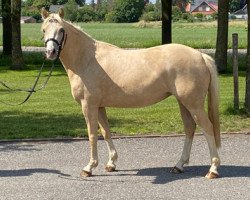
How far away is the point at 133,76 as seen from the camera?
7.78 metres

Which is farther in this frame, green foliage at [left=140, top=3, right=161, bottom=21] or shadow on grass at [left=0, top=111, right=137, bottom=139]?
green foliage at [left=140, top=3, right=161, bottom=21]

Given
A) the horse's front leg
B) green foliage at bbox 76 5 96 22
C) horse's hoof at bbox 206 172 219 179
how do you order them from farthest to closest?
green foliage at bbox 76 5 96 22 → the horse's front leg → horse's hoof at bbox 206 172 219 179

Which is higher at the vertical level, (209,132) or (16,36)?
(16,36)

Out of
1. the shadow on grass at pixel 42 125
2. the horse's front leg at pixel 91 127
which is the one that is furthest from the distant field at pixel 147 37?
the horse's front leg at pixel 91 127

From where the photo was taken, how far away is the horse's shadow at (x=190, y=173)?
25.3 ft

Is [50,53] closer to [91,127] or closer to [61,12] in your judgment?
[61,12]

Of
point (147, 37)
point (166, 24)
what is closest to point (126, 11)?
point (147, 37)

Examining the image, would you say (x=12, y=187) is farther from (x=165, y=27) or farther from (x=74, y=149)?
(x=165, y=27)

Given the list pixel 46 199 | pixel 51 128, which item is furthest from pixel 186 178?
pixel 51 128

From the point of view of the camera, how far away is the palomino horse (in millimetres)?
7602

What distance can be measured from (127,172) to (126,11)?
117613 millimetres

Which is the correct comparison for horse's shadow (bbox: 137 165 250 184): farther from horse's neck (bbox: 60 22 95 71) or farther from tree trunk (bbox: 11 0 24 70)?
tree trunk (bbox: 11 0 24 70)

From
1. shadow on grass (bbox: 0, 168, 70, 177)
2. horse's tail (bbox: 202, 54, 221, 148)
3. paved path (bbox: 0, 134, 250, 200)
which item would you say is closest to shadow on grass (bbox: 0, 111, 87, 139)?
paved path (bbox: 0, 134, 250, 200)

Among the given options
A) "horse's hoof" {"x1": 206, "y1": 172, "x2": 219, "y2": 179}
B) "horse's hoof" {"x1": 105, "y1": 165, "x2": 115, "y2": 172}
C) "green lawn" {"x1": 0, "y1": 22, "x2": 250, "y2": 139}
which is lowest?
"green lawn" {"x1": 0, "y1": 22, "x2": 250, "y2": 139}
